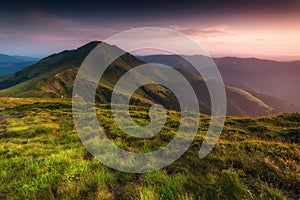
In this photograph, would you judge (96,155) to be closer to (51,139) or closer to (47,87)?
(51,139)

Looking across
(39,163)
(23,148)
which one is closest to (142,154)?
(39,163)

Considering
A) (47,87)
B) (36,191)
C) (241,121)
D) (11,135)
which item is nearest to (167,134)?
(36,191)

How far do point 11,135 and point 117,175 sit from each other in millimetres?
9559

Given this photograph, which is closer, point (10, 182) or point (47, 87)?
point (10, 182)

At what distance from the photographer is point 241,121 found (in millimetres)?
16031

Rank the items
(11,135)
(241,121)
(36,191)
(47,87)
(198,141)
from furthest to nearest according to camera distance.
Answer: (47,87)
(241,121)
(11,135)
(198,141)
(36,191)

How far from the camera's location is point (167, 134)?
1083cm

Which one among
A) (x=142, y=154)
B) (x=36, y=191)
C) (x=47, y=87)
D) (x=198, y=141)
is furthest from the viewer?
(x=47, y=87)

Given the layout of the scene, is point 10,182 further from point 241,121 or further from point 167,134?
point 241,121

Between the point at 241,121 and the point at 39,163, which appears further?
the point at 241,121

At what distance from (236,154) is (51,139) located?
28.5 ft

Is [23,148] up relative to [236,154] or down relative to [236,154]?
down

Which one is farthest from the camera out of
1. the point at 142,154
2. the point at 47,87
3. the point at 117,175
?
the point at 47,87

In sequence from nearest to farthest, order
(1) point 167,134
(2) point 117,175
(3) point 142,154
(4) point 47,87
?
1. (2) point 117,175
2. (3) point 142,154
3. (1) point 167,134
4. (4) point 47,87
